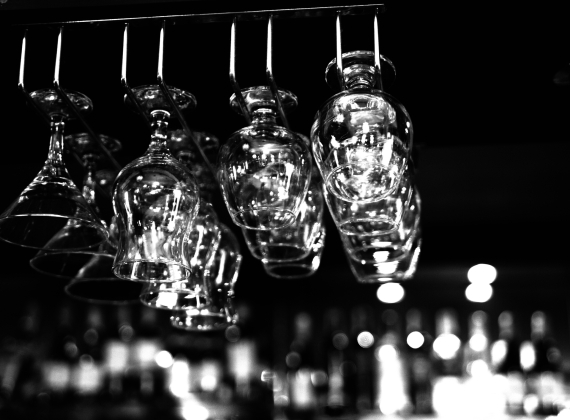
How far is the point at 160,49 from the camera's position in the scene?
0.89 metres

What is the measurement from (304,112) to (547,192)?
1369 millimetres

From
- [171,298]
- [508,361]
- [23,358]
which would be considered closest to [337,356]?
[508,361]

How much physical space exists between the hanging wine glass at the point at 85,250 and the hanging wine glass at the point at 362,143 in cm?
35

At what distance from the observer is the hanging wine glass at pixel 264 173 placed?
0.85 metres

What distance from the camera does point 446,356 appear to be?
134 inches

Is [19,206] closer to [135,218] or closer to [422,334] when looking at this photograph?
[135,218]

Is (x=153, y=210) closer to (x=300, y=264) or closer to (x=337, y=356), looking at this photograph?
(x=300, y=264)

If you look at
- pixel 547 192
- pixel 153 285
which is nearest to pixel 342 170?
pixel 153 285

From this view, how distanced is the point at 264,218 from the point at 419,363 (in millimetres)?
2661

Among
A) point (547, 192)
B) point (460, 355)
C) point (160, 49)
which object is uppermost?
point (547, 192)

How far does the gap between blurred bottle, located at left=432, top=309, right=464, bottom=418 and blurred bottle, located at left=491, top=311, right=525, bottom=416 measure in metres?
0.16

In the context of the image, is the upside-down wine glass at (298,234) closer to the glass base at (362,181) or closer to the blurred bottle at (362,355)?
the glass base at (362,181)

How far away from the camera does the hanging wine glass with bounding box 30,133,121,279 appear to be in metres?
1.06

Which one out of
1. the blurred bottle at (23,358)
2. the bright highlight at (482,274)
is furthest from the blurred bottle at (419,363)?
the blurred bottle at (23,358)
